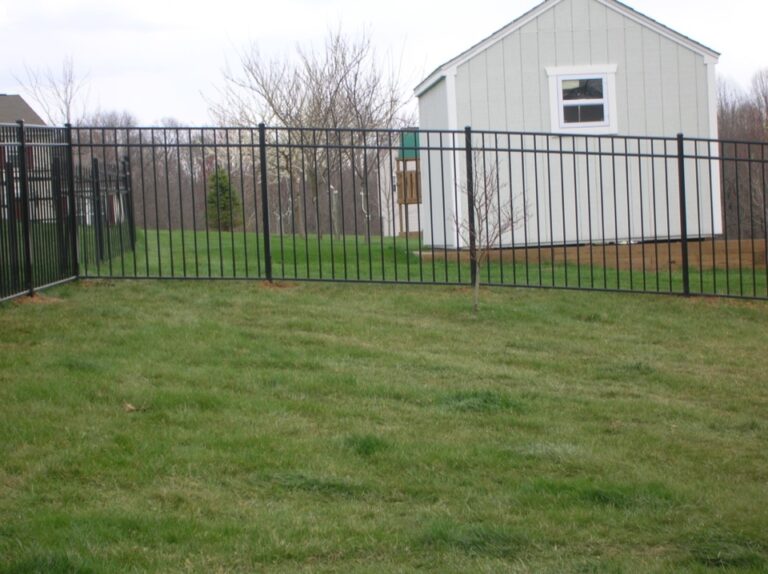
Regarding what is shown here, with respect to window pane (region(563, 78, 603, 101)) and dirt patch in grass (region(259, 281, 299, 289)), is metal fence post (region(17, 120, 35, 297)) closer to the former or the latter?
dirt patch in grass (region(259, 281, 299, 289))

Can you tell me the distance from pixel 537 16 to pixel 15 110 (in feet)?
70.0

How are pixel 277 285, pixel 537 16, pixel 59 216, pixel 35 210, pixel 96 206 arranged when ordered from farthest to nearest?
pixel 537 16, pixel 96 206, pixel 277 285, pixel 59 216, pixel 35 210

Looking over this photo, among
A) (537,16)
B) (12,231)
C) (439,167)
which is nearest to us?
(12,231)

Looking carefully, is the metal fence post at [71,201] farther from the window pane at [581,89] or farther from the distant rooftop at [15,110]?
the distant rooftop at [15,110]

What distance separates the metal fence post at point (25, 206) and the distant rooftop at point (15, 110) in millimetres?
22813

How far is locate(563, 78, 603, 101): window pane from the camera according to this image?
16.6m

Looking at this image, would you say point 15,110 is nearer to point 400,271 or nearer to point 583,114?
point 583,114

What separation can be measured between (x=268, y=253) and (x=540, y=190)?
626 centimetres

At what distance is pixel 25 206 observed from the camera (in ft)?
32.8

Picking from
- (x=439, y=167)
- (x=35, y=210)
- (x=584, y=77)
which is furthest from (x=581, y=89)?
(x=35, y=210)

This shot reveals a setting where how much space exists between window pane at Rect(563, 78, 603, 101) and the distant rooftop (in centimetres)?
2006

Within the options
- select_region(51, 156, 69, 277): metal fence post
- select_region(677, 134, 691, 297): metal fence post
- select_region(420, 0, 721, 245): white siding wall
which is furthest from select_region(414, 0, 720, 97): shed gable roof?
select_region(51, 156, 69, 277): metal fence post

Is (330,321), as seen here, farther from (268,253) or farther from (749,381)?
(749,381)

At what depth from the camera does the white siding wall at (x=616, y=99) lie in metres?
16.3
